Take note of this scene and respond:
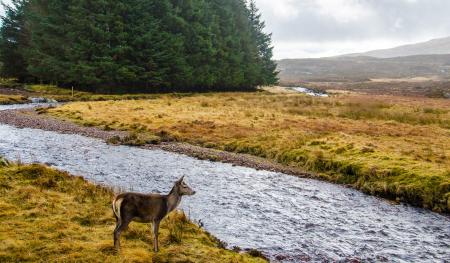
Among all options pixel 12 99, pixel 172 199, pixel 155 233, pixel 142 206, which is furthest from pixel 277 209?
pixel 12 99

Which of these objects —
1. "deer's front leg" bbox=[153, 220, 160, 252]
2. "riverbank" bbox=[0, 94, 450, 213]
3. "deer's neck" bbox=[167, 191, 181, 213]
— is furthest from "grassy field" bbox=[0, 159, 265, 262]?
"riverbank" bbox=[0, 94, 450, 213]

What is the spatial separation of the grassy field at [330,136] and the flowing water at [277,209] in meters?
1.91

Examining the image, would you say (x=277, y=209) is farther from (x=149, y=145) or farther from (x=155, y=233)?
(x=149, y=145)

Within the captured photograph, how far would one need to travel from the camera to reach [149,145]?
30.1 m

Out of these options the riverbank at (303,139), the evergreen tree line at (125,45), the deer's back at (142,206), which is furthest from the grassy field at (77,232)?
the evergreen tree line at (125,45)

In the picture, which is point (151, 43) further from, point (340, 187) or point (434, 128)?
point (340, 187)

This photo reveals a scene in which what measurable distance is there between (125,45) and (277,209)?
55261 millimetres

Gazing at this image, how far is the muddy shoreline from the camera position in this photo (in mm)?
24781

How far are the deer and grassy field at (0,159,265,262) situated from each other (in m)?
0.67

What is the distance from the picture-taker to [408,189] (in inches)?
755

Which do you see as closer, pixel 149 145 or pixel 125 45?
pixel 149 145

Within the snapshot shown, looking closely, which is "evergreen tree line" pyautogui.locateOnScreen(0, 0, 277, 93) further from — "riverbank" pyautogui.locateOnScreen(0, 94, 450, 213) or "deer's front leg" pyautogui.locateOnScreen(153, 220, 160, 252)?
"deer's front leg" pyautogui.locateOnScreen(153, 220, 160, 252)

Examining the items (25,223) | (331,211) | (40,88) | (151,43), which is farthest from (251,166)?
(40,88)

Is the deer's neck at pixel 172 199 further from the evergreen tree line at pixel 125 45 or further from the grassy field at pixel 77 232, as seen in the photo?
the evergreen tree line at pixel 125 45
